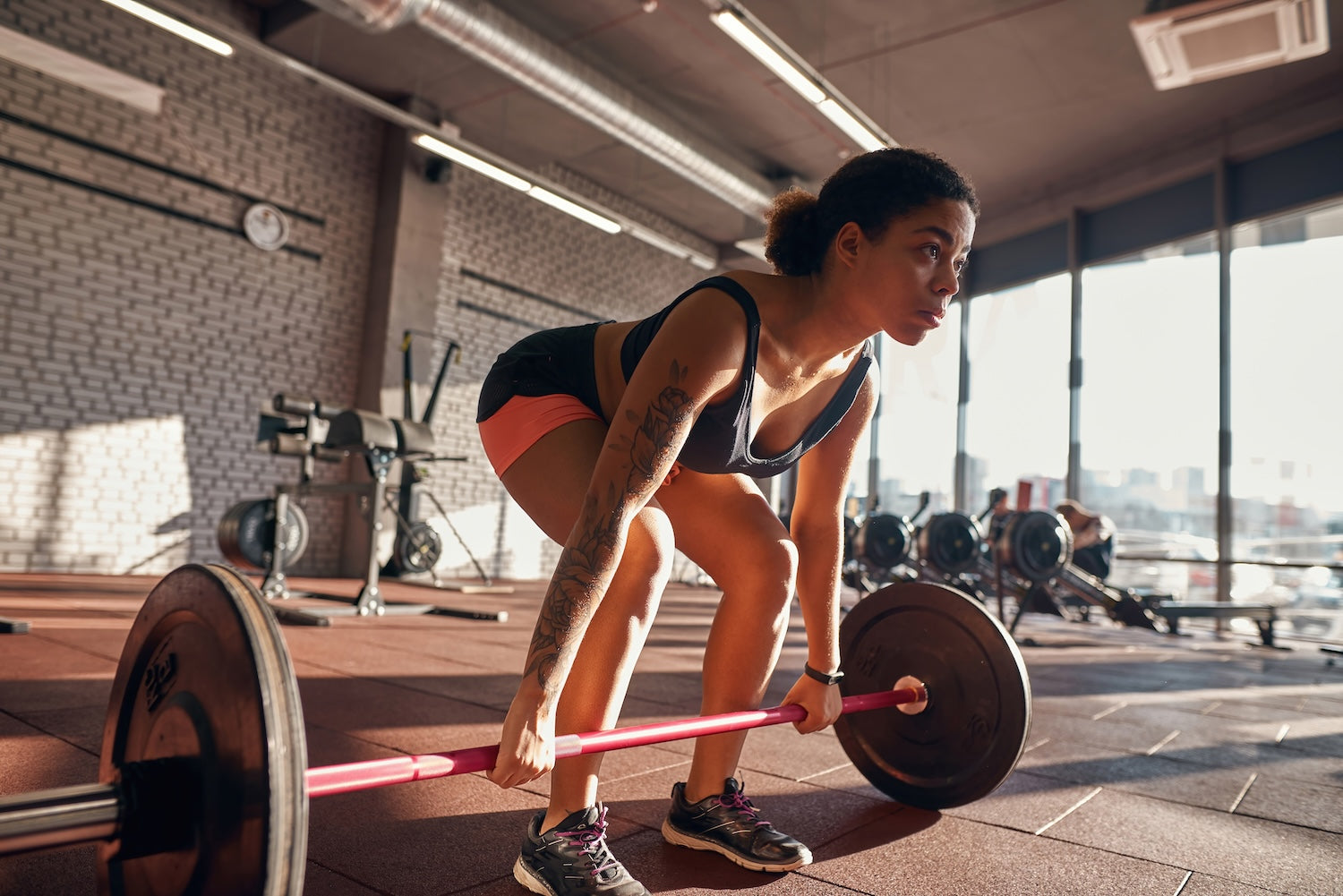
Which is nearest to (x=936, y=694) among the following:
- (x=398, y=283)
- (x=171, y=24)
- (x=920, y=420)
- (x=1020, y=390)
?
(x=171, y=24)

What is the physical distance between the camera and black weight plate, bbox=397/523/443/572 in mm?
6746

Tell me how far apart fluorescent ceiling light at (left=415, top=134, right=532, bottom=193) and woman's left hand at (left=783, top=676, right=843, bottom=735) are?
604 cm

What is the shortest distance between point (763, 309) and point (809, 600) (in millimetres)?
571

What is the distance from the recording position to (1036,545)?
17.2 feet

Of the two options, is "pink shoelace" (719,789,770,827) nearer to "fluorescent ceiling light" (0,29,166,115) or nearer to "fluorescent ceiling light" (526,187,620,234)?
"fluorescent ceiling light" (526,187,620,234)

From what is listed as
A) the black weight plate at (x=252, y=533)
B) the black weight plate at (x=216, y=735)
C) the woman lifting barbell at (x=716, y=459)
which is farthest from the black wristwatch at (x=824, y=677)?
the black weight plate at (x=252, y=533)

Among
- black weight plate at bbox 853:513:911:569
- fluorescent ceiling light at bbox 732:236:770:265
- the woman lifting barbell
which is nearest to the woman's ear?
the woman lifting barbell

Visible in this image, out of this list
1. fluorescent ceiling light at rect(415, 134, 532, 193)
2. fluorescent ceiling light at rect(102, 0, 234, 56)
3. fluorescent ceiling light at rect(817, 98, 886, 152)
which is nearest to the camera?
fluorescent ceiling light at rect(102, 0, 234, 56)

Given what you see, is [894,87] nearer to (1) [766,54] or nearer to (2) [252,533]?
(1) [766,54]

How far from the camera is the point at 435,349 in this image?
26.3 feet

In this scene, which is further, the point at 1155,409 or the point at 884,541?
the point at 1155,409

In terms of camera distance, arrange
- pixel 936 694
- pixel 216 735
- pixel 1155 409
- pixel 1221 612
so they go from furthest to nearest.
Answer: pixel 1155 409 → pixel 1221 612 → pixel 936 694 → pixel 216 735

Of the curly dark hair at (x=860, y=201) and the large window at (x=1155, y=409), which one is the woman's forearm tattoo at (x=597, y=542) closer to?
the curly dark hair at (x=860, y=201)

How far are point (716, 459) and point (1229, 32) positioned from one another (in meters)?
5.38
